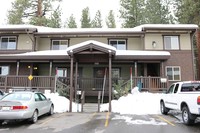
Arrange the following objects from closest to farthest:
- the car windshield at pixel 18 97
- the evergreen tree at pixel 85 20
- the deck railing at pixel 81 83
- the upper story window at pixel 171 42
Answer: the car windshield at pixel 18 97 → the deck railing at pixel 81 83 → the upper story window at pixel 171 42 → the evergreen tree at pixel 85 20

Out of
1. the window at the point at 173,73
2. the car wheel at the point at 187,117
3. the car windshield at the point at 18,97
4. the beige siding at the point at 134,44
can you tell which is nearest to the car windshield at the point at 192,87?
the car wheel at the point at 187,117

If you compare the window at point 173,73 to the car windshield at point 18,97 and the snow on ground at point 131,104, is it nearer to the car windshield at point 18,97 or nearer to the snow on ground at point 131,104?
the snow on ground at point 131,104

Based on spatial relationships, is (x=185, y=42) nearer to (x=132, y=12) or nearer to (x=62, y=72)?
(x=62, y=72)

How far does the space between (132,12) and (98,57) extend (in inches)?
806

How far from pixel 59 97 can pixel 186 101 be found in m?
8.89

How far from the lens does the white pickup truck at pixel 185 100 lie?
8336 mm

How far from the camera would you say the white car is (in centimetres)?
881

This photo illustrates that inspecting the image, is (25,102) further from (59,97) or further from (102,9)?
(102,9)

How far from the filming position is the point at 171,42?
779 inches

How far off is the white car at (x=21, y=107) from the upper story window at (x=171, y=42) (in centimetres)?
1364

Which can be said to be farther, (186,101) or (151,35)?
(151,35)

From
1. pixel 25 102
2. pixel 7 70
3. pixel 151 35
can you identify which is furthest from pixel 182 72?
pixel 7 70

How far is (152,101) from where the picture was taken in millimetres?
14102

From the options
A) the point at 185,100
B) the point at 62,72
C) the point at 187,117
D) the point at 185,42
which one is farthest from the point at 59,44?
the point at 187,117
